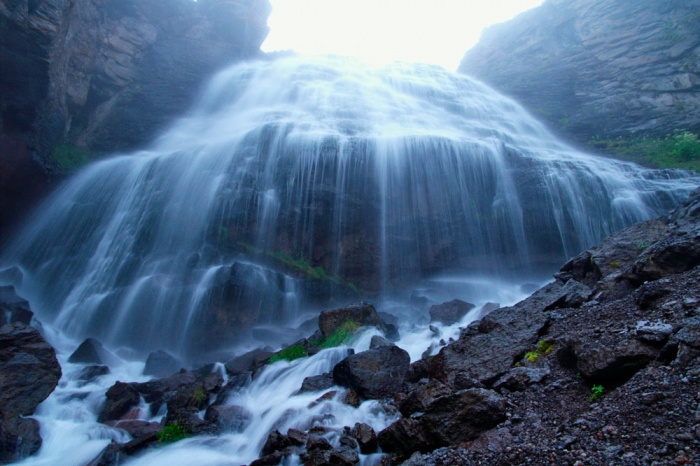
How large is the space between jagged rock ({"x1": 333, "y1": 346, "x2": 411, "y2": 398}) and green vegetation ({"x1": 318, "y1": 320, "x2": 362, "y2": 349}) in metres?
2.56

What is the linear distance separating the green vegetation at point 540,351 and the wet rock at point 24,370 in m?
9.29

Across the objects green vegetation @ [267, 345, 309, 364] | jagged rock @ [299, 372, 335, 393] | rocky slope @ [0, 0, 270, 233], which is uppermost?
rocky slope @ [0, 0, 270, 233]

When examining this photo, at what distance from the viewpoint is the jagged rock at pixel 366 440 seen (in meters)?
5.36

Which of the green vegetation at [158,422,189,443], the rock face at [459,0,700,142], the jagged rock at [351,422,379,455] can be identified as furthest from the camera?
the rock face at [459,0,700,142]

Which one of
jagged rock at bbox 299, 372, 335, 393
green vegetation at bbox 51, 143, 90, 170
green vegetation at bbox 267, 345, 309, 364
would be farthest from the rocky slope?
jagged rock at bbox 299, 372, 335, 393

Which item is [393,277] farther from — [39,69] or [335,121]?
[39,69]

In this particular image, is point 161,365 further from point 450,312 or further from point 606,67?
point 606,67

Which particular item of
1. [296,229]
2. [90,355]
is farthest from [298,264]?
[90,355]

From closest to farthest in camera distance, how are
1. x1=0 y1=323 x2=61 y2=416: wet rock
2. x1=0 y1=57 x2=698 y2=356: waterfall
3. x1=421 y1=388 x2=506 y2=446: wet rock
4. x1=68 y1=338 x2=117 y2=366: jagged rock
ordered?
x1=421 y1=388 x2=506 y2=446: wet rock, x1=0 y1=323 x2=61 y2=416: wet rock, x1=68 y1=338 x2=117 y2=366: jagged rock, x1=0 y1=57 x2=698 y2=356: waterfall

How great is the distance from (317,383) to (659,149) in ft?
70.7

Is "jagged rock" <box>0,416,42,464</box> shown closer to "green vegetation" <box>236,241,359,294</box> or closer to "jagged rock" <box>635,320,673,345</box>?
"green vegetation" <box>236,241,359,294</box>

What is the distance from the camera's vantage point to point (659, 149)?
68.1 ft

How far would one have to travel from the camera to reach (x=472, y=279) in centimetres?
1712

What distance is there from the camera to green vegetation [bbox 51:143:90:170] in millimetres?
20250
